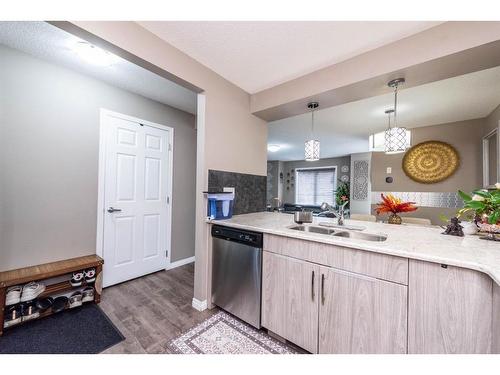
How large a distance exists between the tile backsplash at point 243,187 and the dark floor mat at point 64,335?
1432 mm

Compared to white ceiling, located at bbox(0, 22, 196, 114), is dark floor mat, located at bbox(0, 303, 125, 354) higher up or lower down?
lower down

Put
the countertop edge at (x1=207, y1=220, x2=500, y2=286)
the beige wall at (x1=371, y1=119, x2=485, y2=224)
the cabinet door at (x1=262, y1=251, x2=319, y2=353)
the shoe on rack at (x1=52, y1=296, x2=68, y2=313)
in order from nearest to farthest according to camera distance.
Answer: the countertop edge at (x1=207, y1=220, x2=500, y2=286) < the cabinet door at (x1=262, y1=251, x2=319, y2=353) < the shoe on rack at (x1=52, y1=296, x2=68, y2=313) < the beige wall at (x1=371, y1=119, x2=485, y2=224)

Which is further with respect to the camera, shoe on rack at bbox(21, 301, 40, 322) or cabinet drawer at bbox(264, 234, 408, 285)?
shoe on rack at bbox(21, 301, 40, 322)

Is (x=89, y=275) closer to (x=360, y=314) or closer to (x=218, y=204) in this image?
(x=218, y=204)

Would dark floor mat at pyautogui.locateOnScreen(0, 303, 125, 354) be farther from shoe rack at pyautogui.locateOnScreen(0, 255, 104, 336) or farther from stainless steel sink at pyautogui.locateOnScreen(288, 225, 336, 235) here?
stainless steel sink at pyautogui.locateOnScreen(288, 225, 336, 235)

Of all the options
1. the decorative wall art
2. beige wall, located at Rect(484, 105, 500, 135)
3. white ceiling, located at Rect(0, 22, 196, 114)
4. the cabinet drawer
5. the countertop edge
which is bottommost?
the cabinet drawer

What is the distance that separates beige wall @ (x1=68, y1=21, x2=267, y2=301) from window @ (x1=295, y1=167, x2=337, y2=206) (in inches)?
231

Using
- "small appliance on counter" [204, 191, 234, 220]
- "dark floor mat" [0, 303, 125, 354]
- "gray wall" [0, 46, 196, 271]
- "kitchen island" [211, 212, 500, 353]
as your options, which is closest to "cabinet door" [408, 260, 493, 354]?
"kitchen island" [211, 212, 500, 353]

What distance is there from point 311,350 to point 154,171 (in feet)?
8.51

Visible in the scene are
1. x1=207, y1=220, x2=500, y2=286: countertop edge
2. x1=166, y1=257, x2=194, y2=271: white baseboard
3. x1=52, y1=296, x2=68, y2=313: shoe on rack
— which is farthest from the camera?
x1=166, y1=257, x2=194, y2=271: white baseboard

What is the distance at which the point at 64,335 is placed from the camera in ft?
5.09

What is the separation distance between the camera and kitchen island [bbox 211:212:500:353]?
882 millimetres
